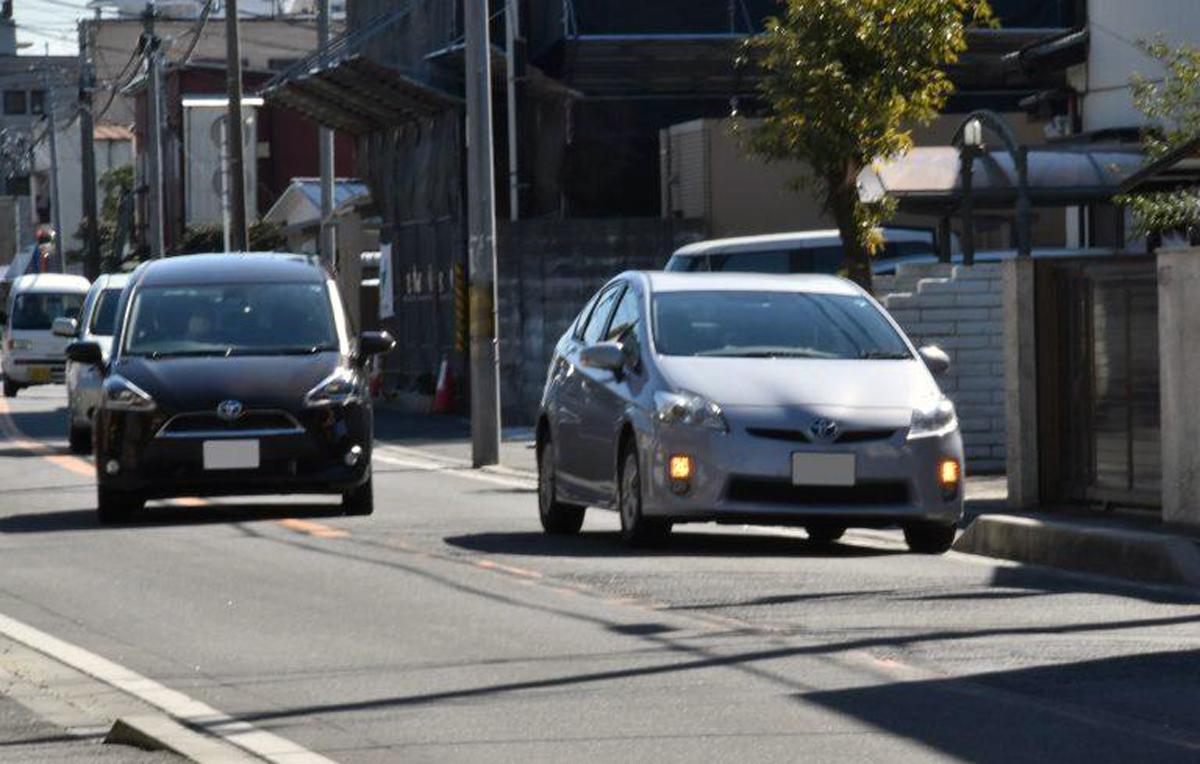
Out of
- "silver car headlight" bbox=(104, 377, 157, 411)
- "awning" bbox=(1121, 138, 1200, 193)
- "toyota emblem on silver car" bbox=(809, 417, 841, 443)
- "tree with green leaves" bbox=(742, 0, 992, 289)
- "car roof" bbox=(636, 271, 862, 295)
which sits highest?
"tree with green leaves" bbox=(742, 0, 992, 289)

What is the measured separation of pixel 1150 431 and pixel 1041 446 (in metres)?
1.48

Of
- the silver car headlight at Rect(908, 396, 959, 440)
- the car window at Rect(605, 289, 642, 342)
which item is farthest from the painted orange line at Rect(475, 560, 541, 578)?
the silver car headlight at Rect(908, 396, 959, 440)

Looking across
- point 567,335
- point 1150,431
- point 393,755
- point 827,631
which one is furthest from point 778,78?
point 393,755

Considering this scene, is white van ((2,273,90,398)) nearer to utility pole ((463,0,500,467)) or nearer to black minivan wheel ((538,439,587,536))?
utility pole ((463,0,500,467))

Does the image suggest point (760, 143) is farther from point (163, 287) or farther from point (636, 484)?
point (636, 484)

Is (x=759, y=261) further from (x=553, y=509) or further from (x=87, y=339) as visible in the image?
(x=553, y=509)

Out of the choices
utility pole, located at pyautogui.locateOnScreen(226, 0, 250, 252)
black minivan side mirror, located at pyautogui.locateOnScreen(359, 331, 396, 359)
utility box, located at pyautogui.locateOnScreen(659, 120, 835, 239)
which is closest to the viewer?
black minivan side mirror, located at pyautogui.locateOnScreen(359, 331, 396, 359)

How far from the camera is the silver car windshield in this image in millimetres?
15719

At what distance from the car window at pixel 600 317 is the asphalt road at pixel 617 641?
1.25 meters

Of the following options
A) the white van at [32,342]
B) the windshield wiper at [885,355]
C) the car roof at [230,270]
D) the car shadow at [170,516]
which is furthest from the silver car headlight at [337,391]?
the white van at [32,342]

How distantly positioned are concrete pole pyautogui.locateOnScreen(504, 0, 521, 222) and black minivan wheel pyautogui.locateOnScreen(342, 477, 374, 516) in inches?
715

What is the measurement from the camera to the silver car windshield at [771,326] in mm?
15719

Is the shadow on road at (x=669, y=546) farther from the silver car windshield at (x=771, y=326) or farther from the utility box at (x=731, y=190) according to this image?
the utility box at (x=731, y=190)

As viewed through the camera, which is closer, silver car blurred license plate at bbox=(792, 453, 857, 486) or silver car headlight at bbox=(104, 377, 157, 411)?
silver car blurred license plate at bbox=(792, 453, 857, 486)
